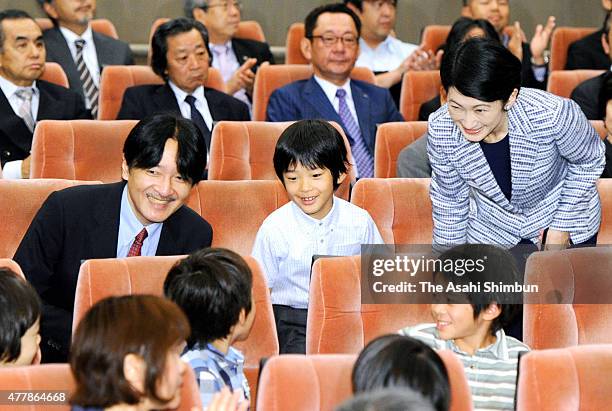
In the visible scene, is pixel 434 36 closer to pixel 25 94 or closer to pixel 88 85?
pixel 88 85

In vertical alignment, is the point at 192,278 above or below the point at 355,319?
above

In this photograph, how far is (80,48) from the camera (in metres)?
5.30

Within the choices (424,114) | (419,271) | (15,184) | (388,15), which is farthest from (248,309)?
(388,15)

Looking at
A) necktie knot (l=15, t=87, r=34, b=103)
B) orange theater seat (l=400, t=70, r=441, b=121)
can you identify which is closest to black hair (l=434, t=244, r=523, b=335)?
orange theater seat (l=400, t=70, r=441, b=121)

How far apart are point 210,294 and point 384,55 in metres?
3.76

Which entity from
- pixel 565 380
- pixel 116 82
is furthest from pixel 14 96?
pixel 565 380

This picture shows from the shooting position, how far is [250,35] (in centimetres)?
617

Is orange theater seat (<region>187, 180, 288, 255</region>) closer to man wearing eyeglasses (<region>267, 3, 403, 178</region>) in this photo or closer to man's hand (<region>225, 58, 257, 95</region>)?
man wearing eyeglasses (<region>267, 3, 403, 178</region>)

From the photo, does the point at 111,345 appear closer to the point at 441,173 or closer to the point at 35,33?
the point at 441,173

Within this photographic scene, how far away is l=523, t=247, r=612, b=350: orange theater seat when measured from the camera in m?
2.72

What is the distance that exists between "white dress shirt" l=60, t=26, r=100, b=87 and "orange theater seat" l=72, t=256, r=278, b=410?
284 centimetres

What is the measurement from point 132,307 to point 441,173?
136 centimetres

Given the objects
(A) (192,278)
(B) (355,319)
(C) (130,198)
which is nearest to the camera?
(A) (192,278)

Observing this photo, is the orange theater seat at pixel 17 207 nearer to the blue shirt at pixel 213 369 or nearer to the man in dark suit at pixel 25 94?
the blue shirt at pixel 213 369
